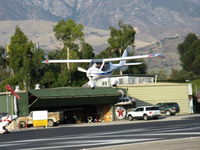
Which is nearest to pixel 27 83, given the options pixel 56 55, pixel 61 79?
pixel 61 79

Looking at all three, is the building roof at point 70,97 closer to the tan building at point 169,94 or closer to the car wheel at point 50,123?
the car wheel at point 50,123

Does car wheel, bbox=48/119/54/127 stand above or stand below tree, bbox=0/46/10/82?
below

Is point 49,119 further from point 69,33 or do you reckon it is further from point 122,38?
point 122,38

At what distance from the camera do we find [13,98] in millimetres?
54031

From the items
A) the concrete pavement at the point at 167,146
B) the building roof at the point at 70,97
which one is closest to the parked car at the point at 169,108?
the building roof at the point at 70,97

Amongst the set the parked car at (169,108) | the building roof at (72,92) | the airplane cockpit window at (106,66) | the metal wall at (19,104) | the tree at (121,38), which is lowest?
the parked car at (169,108)

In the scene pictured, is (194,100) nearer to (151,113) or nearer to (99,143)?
(151,113)

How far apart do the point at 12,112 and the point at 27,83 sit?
107 feet

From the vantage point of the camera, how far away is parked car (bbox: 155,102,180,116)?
61.8m

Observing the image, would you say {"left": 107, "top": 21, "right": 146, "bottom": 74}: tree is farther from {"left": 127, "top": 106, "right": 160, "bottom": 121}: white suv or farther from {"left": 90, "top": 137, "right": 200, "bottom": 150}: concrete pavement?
{"left": 90, "top": 137, "right": 200, "bottom": 150}: concrete pavement

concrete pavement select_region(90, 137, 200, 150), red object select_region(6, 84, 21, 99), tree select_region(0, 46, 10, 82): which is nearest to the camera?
concrete pavement select_region(90, 137, 200, 150)

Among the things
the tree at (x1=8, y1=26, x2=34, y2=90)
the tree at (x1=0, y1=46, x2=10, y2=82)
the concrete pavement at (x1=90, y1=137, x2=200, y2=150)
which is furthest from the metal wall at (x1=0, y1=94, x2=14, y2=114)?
the tree at (x1=0, y1=46, x2=10, y2=82)

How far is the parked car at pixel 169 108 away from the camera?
6181 cm

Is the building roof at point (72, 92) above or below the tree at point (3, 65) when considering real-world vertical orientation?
below
